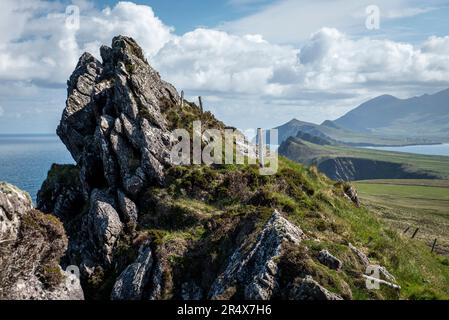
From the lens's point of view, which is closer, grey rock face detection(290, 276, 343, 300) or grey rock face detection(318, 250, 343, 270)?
grey rock face detection(290, 276, 343, 300)

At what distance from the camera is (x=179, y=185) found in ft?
117

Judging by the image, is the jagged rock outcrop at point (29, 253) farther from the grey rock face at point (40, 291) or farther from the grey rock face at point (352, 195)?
the grey rock face at point (352, 195)

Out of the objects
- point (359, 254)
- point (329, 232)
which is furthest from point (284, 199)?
point (359, 254)

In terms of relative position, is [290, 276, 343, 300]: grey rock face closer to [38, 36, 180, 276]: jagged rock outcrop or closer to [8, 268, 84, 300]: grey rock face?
[8, 268, 84, 300]: grey rock face

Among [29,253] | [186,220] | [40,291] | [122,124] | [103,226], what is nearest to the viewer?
[40,291]

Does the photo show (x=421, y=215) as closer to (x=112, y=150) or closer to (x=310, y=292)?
(x=112, y=150)

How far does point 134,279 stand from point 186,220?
22.4 feet

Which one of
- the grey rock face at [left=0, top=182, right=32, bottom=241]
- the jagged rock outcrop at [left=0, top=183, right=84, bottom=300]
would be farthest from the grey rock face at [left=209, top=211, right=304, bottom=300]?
the grey rock face at [left=0, top=182, right=32, bottom=241]

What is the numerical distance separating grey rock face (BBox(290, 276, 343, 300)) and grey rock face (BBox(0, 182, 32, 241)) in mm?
13938

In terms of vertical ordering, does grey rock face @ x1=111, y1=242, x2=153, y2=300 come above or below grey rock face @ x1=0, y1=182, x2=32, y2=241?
below

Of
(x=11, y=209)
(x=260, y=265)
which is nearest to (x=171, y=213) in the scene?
(x=260, y=265)

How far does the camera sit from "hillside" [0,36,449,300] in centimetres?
2139

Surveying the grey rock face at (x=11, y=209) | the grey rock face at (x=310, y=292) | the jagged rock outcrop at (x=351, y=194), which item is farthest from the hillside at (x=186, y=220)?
the grey rock face at (x=11, y=209)

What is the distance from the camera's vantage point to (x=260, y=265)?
837 inches
